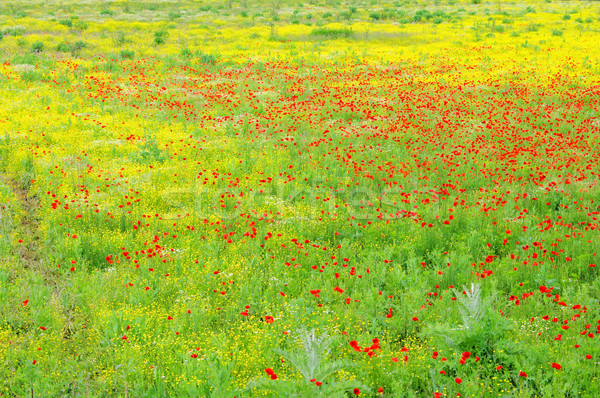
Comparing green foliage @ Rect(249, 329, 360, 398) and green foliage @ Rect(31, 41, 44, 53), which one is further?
green foliage @ Rect(31, 41, 44, 53)

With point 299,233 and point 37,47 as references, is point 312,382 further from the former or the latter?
point 37,47

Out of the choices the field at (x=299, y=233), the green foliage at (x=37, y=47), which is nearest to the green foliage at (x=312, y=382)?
the field at (x=299, y=233)

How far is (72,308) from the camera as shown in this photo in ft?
16.4

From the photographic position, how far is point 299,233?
6.82 metres

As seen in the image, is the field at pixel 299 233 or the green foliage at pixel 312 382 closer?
the green foliage at pixel 312 382

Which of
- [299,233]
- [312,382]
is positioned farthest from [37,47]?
[312,382]

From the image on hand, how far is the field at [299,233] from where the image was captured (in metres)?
3.94

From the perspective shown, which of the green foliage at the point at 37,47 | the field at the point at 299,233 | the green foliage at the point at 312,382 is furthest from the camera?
the green foliage at the point at 37,47

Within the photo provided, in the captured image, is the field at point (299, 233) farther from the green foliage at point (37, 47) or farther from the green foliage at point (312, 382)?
the green foliage at point (37, 47)

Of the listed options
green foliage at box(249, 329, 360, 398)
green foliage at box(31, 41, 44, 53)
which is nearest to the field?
green foliage at box(249, 329, 360, 398)

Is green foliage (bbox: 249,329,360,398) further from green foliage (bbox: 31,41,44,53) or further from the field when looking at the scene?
green foliage (bbox: 31,41,44,53)

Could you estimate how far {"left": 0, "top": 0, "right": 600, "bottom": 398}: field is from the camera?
394 centimetres

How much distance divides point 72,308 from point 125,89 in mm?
12708

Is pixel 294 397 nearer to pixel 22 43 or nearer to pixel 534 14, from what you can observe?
pixel 22 43
